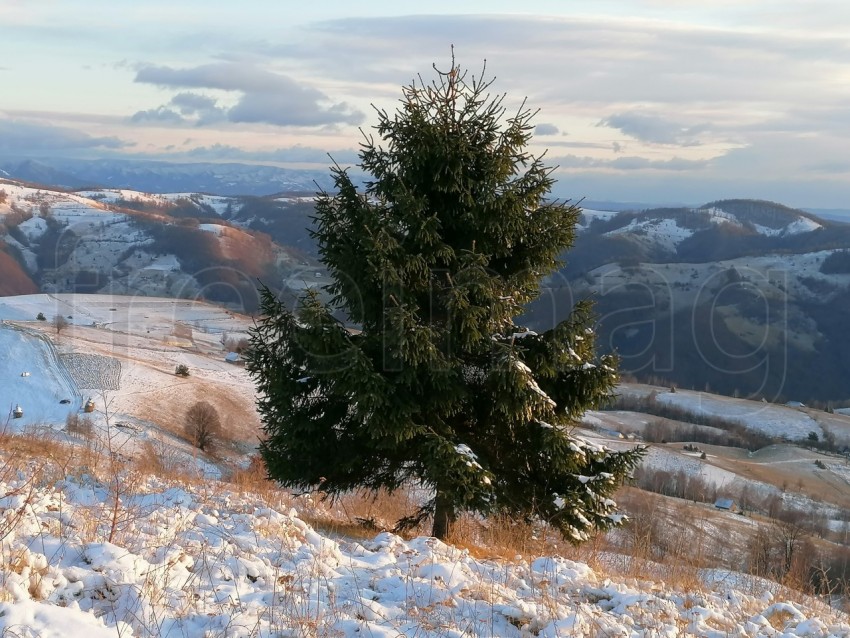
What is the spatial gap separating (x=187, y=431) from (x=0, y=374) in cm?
1601

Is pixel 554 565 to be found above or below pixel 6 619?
below

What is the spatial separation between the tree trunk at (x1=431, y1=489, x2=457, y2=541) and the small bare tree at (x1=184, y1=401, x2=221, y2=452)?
91.1ft

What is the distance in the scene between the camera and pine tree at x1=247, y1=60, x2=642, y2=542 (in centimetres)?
891

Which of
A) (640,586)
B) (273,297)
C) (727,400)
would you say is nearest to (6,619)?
(640,586)

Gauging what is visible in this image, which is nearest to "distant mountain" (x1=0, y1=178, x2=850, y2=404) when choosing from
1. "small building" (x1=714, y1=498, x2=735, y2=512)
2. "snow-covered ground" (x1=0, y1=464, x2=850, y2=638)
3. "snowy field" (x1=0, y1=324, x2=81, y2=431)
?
"small building" (x1=714, y1=498, x2=735, y2=512)

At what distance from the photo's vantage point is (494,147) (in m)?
9.77

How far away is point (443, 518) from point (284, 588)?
184 inches

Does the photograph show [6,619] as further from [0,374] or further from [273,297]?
[0,374]

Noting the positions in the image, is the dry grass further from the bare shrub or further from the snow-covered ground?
the bare shrub

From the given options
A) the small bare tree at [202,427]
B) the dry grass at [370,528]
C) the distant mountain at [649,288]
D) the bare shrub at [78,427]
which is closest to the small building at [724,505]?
the small bare tree at [202,427]

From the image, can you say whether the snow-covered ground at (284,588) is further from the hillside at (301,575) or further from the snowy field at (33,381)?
the snowy field at (33,381)

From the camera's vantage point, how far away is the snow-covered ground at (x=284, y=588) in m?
4.49

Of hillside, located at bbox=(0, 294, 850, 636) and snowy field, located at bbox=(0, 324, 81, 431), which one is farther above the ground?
hillside, located at bbox=(0, 294, 850, 636)

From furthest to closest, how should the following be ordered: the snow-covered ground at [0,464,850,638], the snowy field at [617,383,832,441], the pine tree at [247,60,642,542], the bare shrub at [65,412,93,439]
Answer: the snowy field at [617,383,832,441]
the bare shrub at [65,412,93,439]
the pine tree at [247,60,642,542]
the snow-covered ground at [0,464,850,638]
